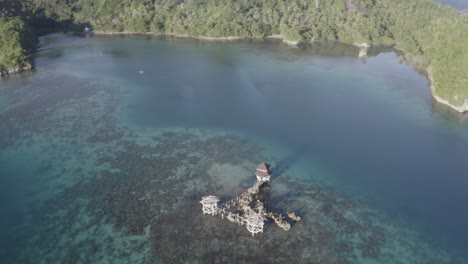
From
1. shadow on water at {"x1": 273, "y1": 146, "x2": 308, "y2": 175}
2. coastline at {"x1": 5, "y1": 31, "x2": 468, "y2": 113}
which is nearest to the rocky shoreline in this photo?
coastline at {"x1": 5, "y1": 31, "x2": 468, "y2": 113}

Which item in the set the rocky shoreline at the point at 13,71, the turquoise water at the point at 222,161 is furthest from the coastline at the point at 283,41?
the turquoise water at the point at 222,161

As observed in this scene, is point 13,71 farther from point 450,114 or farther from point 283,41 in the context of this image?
point 450,114

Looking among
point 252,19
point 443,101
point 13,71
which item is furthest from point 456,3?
point 13,71

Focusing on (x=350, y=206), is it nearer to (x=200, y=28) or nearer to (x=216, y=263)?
(x=216, y=263)

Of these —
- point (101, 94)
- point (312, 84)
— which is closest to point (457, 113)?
point (312, 84)

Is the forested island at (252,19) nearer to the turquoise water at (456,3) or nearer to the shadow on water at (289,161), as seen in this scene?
the turquoise water at (456,3)

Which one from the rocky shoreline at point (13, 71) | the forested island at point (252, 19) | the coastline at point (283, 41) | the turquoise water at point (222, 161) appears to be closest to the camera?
the turquoise water at point (222, 161)
